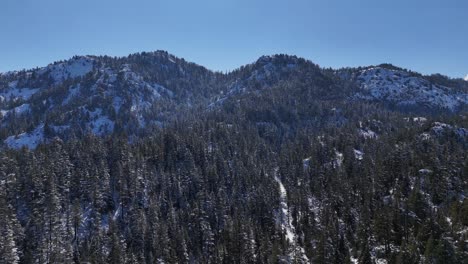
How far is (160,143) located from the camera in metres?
190

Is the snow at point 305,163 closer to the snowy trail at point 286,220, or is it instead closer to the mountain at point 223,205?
the mountain at point 223,205

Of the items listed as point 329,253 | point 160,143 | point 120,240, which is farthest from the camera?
point 160,143

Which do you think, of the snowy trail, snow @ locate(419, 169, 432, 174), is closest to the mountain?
the snowy trail

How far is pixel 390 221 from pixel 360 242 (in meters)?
10.6

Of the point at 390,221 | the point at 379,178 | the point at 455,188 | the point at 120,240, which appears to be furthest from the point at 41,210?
the point at 455,188

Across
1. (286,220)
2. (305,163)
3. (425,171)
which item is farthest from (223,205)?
(425,171)

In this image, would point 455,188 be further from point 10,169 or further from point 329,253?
point 10,169

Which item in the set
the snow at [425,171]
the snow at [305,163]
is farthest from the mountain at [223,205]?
the snow at [305,163]

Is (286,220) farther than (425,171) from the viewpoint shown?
No

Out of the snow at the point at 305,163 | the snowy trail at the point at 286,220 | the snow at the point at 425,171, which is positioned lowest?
the snowy trail at the point at 286,220

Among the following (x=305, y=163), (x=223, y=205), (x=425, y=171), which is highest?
(x=305, y=163)

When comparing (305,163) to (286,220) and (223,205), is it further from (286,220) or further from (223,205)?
(223,205)

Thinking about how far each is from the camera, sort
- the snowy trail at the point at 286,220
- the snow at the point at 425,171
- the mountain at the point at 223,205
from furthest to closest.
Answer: the snow at the point at 425,171 → the snowy trail at the point at 286,220 → the mountain at the point at 223,205

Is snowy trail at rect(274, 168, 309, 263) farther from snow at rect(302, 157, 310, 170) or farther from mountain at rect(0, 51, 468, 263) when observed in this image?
snow at rect(302, 157, 310, 170)
